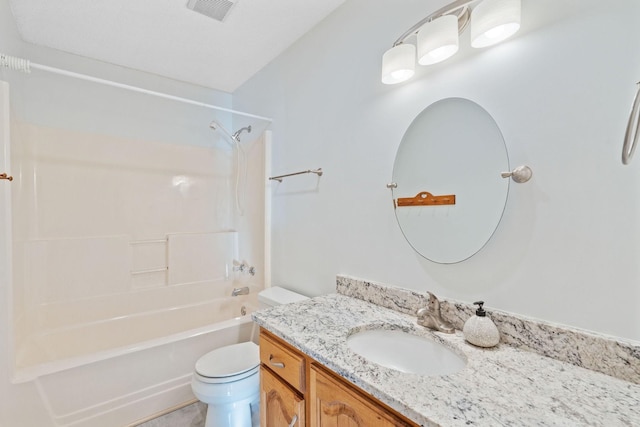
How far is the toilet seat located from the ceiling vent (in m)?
2.02

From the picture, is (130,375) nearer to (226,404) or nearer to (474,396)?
(226,404)

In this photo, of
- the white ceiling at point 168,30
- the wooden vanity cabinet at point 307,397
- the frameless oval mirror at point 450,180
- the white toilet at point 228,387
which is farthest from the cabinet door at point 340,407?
the white ceiling at point 168,30

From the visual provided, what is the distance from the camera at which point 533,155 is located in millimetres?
887

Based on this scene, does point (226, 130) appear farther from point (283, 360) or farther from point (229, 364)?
point (283, 360)

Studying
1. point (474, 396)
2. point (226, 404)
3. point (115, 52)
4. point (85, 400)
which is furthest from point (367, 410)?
point (115, 52)

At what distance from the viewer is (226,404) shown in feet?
4.82

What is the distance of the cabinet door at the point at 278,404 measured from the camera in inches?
37.5

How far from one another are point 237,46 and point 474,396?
2300mm

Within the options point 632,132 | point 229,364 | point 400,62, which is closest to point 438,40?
point 400,62

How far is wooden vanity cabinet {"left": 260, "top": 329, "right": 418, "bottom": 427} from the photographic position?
731 mm

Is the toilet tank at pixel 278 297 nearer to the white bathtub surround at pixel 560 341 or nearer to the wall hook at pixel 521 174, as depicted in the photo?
the white bathtub surround at pixel 560 341

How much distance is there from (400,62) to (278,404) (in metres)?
1.43

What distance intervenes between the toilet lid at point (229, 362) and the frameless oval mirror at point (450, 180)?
1173 mm

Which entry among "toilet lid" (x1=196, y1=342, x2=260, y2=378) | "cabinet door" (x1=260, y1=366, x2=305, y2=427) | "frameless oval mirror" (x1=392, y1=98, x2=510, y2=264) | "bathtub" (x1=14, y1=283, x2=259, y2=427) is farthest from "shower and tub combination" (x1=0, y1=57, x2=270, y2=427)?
"frameless oval mirror" (x1=392, y1=98, x2=510, y2=264)
